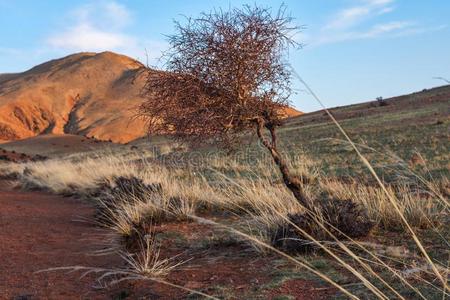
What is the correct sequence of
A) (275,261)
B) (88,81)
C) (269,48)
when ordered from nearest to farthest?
1. (275,261)
2. (269,48)
3. (88,81)

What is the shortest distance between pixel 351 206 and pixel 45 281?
3.41 meters

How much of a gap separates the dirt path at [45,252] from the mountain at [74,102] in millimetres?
61578

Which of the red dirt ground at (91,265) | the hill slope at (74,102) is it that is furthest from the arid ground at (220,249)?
the hill slope at (74,102)

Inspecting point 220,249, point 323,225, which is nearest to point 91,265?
point 220,249

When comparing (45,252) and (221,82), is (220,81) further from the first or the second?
(45,252)

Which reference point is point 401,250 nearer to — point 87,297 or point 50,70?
point 87,297

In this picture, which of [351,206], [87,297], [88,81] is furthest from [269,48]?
[88,81]

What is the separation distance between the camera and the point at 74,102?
92438 mm

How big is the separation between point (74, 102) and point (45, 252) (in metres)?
88.3

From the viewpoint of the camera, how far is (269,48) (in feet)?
22.6

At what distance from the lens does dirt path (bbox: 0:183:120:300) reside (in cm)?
557

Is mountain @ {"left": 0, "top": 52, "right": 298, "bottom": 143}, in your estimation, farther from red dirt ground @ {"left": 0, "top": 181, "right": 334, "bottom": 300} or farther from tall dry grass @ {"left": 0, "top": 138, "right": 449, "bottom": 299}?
red dirt ground @ {"left": 0, "top": 181, "right": 334, "bottom": 300}

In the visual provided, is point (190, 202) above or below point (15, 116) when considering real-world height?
below

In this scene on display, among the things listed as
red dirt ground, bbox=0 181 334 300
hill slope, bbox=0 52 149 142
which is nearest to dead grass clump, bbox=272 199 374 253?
red dirt ground, bbox=0 181 334 300
